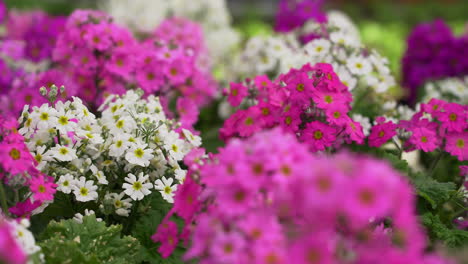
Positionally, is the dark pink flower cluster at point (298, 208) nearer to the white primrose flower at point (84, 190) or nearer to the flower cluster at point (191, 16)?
the white primrose flower at point (84, 190)

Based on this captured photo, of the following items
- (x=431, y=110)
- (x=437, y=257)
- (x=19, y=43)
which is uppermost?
(x=19, y=43)

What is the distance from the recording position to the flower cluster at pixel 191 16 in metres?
4.68

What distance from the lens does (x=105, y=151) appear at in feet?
6.93

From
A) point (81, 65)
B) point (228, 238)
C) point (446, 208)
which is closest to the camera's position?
point (228, 238)

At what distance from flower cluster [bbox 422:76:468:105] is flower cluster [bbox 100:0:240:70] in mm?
2040

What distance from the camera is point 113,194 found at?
208cm

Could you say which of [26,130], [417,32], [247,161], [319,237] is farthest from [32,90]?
[417,32]

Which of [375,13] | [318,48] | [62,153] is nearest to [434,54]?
[318,48]

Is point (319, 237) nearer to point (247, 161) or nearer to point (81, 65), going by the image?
point (247, 161)

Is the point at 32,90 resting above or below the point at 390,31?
below

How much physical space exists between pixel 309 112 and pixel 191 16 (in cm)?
299

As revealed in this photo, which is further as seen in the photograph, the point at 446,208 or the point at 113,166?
the point at 446,208

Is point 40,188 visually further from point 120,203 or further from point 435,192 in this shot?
point 435,192

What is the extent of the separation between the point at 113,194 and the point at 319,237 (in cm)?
122
